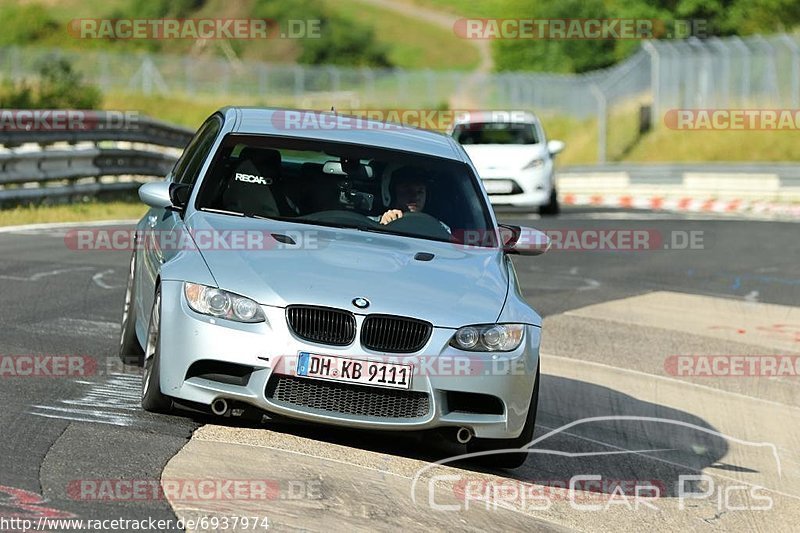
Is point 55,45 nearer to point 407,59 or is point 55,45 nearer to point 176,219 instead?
point 407,59

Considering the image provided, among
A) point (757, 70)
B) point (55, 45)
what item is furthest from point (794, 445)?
point (55, 45)

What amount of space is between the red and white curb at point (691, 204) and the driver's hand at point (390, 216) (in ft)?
71.1

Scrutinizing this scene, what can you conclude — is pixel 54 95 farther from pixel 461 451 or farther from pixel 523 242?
pixel 461 451

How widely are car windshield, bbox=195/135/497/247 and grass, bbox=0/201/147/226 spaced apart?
980 cm

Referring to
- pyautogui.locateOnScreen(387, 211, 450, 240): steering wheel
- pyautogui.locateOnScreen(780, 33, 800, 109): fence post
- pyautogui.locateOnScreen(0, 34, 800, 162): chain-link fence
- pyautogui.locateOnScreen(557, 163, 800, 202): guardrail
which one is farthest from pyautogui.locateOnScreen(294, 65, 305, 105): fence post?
pyautogui.locateOnScreen(387, 211, 450, 240): steering wheel

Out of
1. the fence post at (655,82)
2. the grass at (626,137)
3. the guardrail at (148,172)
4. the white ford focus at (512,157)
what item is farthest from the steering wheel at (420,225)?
the fence post at (655,82)

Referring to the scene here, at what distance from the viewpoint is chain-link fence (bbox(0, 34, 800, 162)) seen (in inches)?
1722

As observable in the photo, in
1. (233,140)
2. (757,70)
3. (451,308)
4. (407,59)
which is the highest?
(233,140)

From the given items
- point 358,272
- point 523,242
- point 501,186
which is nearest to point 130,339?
point 358,272

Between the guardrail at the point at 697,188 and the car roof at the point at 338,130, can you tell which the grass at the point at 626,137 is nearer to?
the guardrail at the point at 697,188

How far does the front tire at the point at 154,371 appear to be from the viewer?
716cm

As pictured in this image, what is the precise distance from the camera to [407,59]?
114000 millimetres

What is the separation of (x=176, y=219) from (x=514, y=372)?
211 cm

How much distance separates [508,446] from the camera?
24.2 ft
